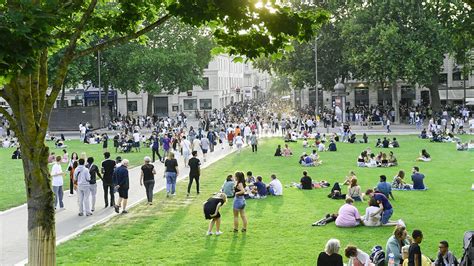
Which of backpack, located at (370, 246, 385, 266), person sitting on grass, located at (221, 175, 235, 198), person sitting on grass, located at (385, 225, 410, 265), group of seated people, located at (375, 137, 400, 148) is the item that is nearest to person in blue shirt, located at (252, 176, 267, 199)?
person sitting on grass, located at (221, 175, 235, 198)

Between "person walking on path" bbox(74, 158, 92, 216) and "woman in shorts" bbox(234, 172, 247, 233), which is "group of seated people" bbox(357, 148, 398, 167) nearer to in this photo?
"woman in shorts" bbox(234, 172, 247, 233)

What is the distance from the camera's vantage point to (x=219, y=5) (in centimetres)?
860

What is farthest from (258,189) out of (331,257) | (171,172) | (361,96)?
(361,96)

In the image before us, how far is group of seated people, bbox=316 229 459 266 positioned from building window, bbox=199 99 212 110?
73610 mm

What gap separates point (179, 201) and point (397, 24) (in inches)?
1483

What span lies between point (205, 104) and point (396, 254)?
7455 cm

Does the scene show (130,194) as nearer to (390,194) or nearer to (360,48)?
(390,194)

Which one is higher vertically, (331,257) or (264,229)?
(331,257)

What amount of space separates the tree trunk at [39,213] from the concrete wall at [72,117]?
171ft

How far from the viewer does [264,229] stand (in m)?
15.8

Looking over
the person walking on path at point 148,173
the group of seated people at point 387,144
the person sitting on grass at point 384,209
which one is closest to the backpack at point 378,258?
the person sitting on grass at point 384,209

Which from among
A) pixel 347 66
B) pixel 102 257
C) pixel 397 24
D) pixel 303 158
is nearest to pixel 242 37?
pixel 102 257

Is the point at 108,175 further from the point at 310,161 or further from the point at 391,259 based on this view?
the point at 310,161

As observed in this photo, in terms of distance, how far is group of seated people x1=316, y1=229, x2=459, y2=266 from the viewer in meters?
10.2
